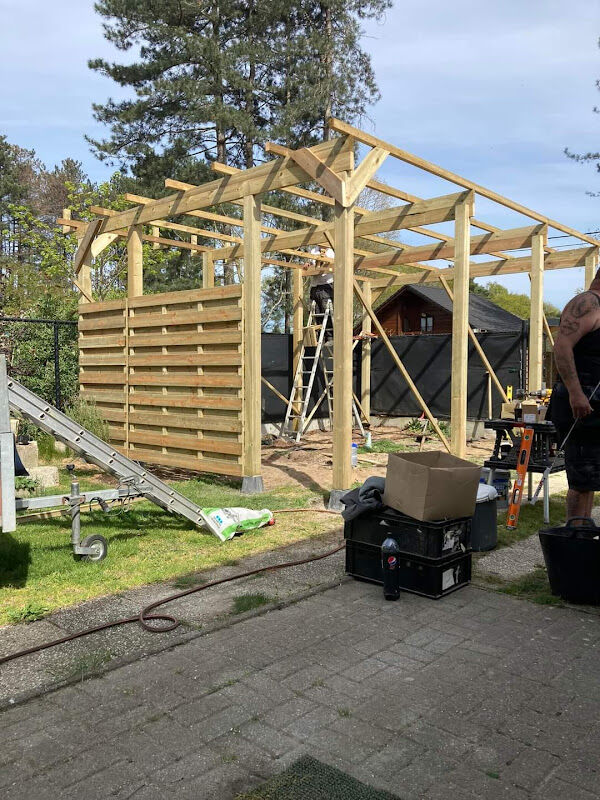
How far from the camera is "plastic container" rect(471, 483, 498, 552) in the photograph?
5219 millimetres

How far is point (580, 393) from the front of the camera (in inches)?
169

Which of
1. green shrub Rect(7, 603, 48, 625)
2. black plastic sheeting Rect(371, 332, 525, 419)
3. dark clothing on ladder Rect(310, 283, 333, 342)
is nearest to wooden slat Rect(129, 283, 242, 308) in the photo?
green shrub Rect(7, 603, 48, 625)

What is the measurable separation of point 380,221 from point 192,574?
6.48 metres

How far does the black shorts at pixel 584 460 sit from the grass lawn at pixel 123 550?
2403mm

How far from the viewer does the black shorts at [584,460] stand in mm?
4379

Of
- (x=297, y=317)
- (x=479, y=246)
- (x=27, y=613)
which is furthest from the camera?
(x=297, y=317)

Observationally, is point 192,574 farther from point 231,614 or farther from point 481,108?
point 481,108

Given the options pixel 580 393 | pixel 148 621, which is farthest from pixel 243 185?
pixel 148 621

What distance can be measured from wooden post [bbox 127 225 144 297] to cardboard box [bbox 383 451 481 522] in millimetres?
6098

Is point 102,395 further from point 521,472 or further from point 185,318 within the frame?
point 521,472

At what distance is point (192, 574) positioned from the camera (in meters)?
4.72

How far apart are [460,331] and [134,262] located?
4812 millimetres

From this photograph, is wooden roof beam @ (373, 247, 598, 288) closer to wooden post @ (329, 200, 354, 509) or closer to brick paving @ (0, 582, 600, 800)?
wooden post @ (329, 200, 354, 509)

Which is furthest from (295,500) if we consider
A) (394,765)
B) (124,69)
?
(124,69)
